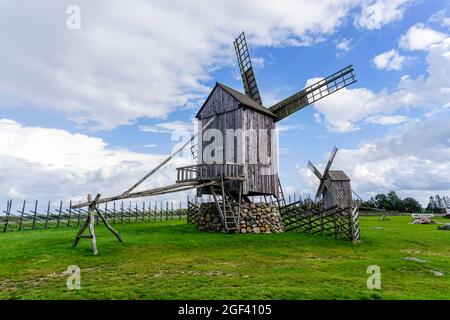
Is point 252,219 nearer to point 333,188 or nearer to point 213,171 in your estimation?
point 213,171

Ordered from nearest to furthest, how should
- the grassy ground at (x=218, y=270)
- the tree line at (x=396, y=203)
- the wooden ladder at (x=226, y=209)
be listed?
the grassy ground at (x=218, y=270)
the wooden ladder at (x=226, y=209)
the tree line at (x=396, y=203)

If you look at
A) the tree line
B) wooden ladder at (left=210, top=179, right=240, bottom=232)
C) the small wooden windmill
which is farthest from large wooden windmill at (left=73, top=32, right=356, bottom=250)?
the tree line

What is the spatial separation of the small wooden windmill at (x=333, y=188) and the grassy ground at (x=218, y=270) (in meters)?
18.6

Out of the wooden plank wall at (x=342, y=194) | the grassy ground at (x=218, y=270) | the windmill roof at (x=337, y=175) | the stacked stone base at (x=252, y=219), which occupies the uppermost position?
the windmill roof at (x=337, y=175)

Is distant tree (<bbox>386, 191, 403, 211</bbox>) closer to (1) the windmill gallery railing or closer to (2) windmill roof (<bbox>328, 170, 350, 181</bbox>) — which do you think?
(2) windmill roof (<bbox>328, 170, 350, 181</bbox>)

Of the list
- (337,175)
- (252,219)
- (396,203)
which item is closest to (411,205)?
(396,203)

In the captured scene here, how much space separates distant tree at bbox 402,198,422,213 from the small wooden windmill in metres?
42.3

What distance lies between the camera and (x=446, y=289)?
30.5 feet

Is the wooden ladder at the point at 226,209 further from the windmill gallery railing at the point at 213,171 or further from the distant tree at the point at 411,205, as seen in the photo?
the distant tree at the point at 411,205

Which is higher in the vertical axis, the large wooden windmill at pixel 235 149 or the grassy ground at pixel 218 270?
the large wooden windmill at pixel 235 149

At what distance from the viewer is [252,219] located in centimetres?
2159

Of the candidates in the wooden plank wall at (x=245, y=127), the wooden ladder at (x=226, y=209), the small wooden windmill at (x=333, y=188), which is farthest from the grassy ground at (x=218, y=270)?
the small wooden windmill at (x=333, y=188)

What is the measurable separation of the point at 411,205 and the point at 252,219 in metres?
68.1

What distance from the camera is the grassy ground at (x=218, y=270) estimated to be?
26.6 ft
